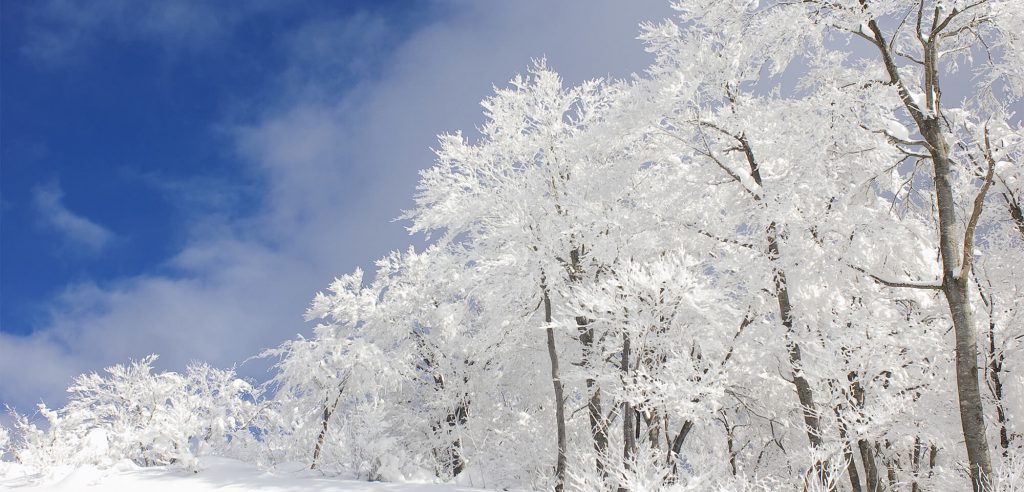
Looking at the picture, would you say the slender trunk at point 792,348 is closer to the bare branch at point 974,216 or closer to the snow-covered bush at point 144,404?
the bare branch at point 974,216

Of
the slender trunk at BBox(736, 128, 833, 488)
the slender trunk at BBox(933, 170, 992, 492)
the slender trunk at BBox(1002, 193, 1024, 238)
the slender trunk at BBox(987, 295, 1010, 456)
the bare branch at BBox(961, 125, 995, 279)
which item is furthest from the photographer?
the slender trunk at BBox(1002, 193, 1024, 238)

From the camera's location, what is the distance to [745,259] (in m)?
9.09

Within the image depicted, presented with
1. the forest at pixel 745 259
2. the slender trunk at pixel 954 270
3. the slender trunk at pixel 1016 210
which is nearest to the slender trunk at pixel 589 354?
the forest at pixel 745 259

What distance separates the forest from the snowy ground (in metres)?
0.35

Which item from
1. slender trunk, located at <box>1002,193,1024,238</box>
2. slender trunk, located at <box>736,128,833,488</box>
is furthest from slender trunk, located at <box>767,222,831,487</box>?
slender trunk, located at <box>1002,193,1024,238</box>

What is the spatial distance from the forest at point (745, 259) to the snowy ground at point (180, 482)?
1.14 feet

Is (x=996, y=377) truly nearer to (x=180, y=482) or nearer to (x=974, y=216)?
(x=974, y=216)

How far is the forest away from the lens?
661 centimetres

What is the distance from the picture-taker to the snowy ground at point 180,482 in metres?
7.04

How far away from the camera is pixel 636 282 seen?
362 inches

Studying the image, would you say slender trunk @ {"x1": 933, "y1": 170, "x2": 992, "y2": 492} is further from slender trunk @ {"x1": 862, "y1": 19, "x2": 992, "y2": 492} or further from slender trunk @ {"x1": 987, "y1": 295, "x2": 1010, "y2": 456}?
slender trunk @ {"x1": 987, "y1": 295, "x2": 1010, "y2": 456}

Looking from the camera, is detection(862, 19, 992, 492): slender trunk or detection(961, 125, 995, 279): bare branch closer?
detection(862, 19, 992, 492): slender trunk

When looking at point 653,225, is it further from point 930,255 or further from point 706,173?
point 930,255

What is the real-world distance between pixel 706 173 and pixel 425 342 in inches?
447
